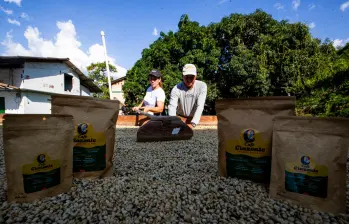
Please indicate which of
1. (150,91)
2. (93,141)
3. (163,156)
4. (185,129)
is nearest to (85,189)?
A: (93,141)

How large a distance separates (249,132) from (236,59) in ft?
36.1

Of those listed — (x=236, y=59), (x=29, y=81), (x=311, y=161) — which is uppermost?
(x=236, y=59)

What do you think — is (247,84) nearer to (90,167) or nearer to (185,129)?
(185,129)

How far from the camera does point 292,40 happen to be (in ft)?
38.0

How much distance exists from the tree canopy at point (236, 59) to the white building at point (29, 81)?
5037mm

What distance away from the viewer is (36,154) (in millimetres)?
1107

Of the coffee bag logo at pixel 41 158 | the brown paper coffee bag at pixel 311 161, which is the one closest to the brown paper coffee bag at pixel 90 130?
the coffee bag logo at pixel 41 158

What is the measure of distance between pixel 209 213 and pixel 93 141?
2.89 feet

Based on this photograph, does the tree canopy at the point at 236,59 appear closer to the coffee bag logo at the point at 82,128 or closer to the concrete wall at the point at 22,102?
the concrete wall at the point at 22,102

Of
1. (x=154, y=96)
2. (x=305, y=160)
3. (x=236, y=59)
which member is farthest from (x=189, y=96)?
(x=236, y=59)

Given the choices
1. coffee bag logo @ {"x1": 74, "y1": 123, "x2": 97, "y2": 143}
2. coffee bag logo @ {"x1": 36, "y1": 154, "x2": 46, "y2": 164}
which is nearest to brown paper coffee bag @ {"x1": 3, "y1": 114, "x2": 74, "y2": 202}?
coffee bag logo @ {"x1": 36, "y1": 154, "x2": 46, "y2": 164}

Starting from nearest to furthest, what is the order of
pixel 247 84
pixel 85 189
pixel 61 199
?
pixel 61 199 → pixel 85 189 → pixel 247 84

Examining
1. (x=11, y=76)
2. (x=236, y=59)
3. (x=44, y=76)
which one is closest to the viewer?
(x=236, y=59)

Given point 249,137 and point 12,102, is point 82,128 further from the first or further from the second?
point 12,102
